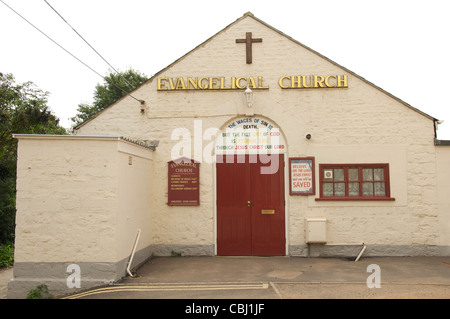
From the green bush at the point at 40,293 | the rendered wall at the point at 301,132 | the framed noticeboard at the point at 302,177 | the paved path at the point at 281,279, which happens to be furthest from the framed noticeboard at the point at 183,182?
the green bush at the point at 40,293

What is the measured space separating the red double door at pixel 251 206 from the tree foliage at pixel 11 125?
7.81 m

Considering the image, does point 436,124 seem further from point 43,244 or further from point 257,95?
point 43,244

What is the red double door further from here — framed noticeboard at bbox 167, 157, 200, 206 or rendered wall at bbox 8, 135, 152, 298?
rendered wall at bbox 8, 135, 152, 298

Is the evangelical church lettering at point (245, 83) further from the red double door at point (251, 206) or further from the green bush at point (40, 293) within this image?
the green bush at point (40, 293)

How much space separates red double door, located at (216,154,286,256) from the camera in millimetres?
9055

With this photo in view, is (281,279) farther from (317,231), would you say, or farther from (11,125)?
(11,125)

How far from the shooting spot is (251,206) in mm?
9117

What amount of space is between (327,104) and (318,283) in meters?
4.69

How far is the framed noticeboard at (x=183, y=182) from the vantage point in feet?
30.1

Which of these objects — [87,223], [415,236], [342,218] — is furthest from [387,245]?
[87,223]

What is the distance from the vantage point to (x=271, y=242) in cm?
904

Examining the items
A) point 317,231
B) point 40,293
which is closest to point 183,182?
point 317,231

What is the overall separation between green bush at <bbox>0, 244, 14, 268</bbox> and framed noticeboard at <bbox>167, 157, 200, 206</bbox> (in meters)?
5.26
